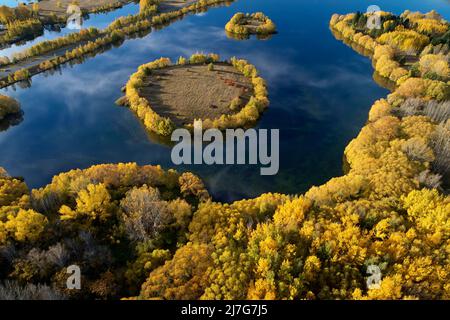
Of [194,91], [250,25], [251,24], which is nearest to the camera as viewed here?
[194,91]

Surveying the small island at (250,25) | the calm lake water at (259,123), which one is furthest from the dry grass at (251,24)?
→ the calm lake water at (259,123)

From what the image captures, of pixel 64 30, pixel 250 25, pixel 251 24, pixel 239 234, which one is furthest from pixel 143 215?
pixel 64 30

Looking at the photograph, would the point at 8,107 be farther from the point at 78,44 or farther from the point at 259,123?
the point at 259,123

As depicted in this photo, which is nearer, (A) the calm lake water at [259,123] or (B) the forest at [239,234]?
(B) the forest at [239,234]

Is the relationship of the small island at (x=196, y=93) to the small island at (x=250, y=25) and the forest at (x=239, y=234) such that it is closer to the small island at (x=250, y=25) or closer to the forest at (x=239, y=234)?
the forest at (x=239, y=234)

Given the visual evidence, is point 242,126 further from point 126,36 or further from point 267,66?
point 126,36

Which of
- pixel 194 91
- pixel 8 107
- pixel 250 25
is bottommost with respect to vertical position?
pixel 194 91

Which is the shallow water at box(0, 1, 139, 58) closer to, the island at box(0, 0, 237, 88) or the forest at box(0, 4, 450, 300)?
the island at box(0, 0, 237, 88)
